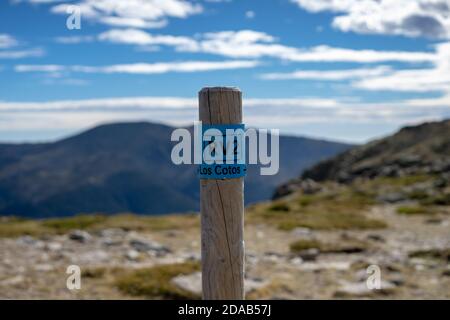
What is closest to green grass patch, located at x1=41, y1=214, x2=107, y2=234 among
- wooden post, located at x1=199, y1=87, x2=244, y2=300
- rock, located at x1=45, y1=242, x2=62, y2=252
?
rock, located at x1=45, y1=242, x2=62, y2=252

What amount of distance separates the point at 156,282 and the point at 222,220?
8533 millimetres

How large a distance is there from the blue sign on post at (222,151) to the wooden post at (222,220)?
0.09 m

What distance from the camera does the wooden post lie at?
649cm

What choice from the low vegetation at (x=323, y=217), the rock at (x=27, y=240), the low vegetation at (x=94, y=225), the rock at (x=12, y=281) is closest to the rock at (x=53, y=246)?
the rock at (x=27, y=240)

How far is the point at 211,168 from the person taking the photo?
6.44 metres

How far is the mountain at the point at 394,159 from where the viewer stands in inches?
3007

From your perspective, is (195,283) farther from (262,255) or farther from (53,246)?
(53,246)

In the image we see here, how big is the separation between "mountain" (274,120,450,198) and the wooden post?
62.7m

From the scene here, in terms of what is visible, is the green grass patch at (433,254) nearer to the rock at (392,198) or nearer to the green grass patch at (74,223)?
the green grass patch at (74,223)

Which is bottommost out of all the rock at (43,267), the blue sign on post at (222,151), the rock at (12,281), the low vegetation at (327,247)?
the rock at (12,281)

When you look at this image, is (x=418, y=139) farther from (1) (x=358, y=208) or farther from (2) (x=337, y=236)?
(2) (x=337, y=236)

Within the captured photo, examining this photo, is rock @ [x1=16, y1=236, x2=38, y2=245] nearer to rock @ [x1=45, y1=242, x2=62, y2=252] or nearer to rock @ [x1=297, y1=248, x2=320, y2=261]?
rock @ [x1=45, y1=242, x2=62, y2=252]
